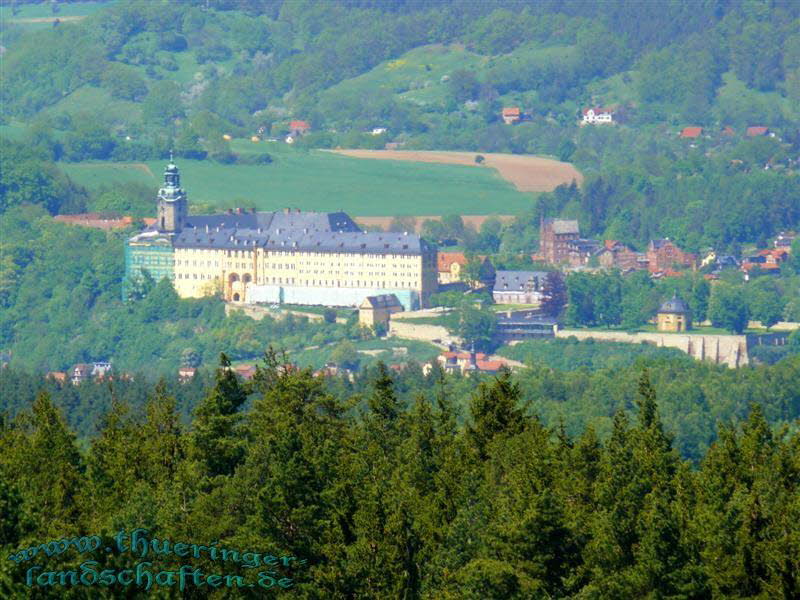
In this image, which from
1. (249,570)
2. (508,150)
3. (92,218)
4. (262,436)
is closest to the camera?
(249,570)

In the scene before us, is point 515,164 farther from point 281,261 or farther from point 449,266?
point 281,261

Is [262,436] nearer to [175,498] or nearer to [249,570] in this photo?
[175,498]

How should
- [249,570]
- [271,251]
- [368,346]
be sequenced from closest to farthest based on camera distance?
[249,570] < [368,346] < [271,251]

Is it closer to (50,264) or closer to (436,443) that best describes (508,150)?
(50,264)

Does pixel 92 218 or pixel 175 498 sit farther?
pixel 92 218

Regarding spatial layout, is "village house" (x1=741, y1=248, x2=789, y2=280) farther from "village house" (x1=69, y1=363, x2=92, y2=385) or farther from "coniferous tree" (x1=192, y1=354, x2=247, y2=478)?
"coniferous tree" (x1=192, y1=354, x2=247, y2=478)

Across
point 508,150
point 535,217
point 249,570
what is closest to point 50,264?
point 535,217
